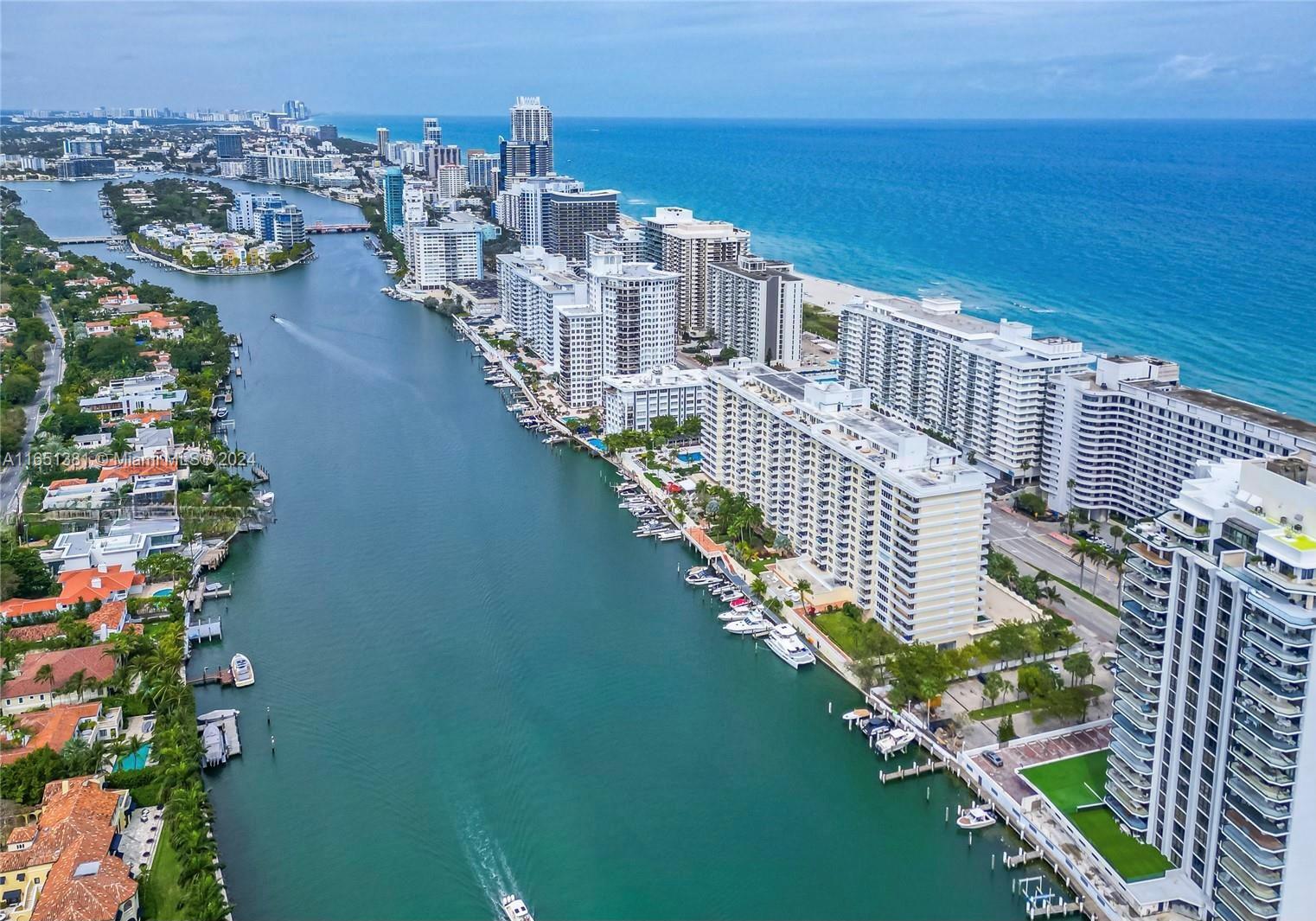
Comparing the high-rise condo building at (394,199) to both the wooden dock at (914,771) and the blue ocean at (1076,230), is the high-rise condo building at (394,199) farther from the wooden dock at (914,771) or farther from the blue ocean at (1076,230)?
the wooden dock at (914,771)

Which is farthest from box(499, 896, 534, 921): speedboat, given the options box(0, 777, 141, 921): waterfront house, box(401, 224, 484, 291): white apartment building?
box(401, 224, 484, 291): white apartment building

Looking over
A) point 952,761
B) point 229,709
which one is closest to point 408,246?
point 229,709

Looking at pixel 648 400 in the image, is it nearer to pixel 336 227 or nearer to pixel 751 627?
pixel 751 627

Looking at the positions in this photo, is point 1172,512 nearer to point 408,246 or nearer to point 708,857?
point 708,857

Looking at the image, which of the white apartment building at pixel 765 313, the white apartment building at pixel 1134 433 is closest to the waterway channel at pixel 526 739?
the white apartment building at pixel 1134 433

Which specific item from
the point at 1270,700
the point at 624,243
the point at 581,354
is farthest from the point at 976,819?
the point at 624,243

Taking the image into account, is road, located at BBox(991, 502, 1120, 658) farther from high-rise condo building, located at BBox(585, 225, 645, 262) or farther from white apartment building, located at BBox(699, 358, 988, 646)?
high-rise condo building, located at BBox(585, 225, 645, 262)

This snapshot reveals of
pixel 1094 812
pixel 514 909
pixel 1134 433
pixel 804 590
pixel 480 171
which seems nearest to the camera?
pixel 514 909
